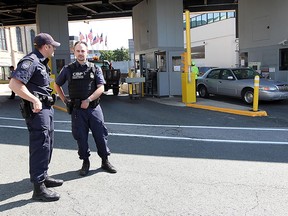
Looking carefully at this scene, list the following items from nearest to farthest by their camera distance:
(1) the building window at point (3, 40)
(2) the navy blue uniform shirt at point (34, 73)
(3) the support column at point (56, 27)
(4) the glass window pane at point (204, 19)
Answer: (2) the navy blue uniform shirt at point (34, 73), (3) the support column at point (56, 27), (1) the building window at point (3, 40), (4) the glass window pane at point (204, 19)

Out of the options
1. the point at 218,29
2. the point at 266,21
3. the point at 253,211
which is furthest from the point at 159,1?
the point at 218,29

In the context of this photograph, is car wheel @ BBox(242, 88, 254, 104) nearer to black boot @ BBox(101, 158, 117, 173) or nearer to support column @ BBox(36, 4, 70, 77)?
black boot @ BBox(101, 158, 117, 173)

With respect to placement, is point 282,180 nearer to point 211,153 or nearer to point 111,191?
point 211,153

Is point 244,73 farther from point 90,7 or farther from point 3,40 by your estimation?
point 3,40

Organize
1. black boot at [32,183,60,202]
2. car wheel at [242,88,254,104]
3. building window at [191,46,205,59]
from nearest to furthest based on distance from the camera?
black boot at [32,183,60,202] < car wheel at [242,88,254,104] < building window at [191,46,205,59]

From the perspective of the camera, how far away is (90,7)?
72.9 feet

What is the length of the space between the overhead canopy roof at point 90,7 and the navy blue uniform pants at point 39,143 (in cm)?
1643

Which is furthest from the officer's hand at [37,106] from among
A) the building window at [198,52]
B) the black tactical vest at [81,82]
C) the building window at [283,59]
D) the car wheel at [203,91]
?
the building window at [198,52]

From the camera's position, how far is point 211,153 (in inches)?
227

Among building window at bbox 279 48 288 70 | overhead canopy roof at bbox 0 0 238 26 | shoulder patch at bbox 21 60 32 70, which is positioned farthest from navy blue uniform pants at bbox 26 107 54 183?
overhead canopy roof at bbox 0 0 238 26

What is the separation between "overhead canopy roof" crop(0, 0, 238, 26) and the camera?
1914 cm

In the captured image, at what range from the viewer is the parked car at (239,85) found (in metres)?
11.6

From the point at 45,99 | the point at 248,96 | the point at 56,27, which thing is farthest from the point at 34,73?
the point at 56,27

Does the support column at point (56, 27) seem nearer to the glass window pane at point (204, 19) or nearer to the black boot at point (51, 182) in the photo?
the black boot at point (51, 182)
